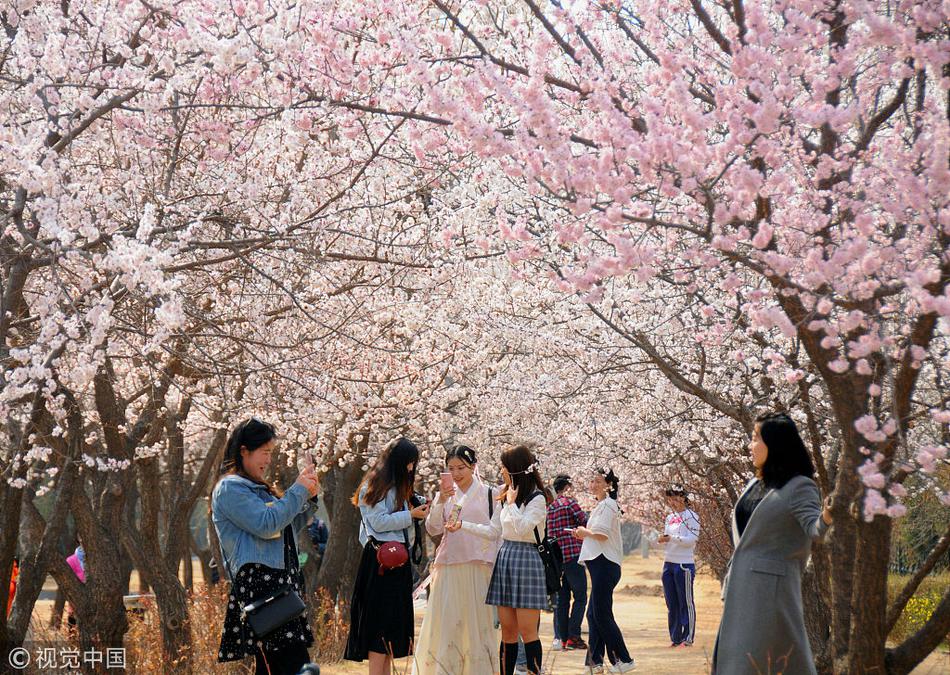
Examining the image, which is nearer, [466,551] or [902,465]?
[902,465]

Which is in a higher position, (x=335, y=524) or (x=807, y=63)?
(x=807, y=63)

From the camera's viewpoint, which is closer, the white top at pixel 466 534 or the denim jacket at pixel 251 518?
the denim jacket at pixel 251 518

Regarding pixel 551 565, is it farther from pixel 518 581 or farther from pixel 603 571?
pixel 603 571

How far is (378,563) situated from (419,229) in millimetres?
3079

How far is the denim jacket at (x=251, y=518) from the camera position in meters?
5.21

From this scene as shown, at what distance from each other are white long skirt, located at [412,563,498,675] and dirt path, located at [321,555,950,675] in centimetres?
29

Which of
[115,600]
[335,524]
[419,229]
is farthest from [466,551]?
[335,524]

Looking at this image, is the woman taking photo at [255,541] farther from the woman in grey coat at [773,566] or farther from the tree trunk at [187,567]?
the tree trunk at [187,567]

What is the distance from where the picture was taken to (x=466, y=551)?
7867 millimetres

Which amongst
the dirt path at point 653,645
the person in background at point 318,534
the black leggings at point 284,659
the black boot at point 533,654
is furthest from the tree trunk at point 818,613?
the person in background at point 318,534

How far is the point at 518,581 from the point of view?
7.72m

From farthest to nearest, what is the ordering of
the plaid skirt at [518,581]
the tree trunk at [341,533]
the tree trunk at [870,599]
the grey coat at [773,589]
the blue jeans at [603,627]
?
1. the tree trunk at [341,533]
2. the blue jeans at [603,627]
3. the plaid skirt at [518,581]
4. the grey coat at [773,589]
5. the tree trunk at [870,599]

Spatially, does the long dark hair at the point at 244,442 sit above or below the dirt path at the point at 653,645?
above

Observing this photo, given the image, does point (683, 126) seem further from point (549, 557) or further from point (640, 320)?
point (640, 320)
